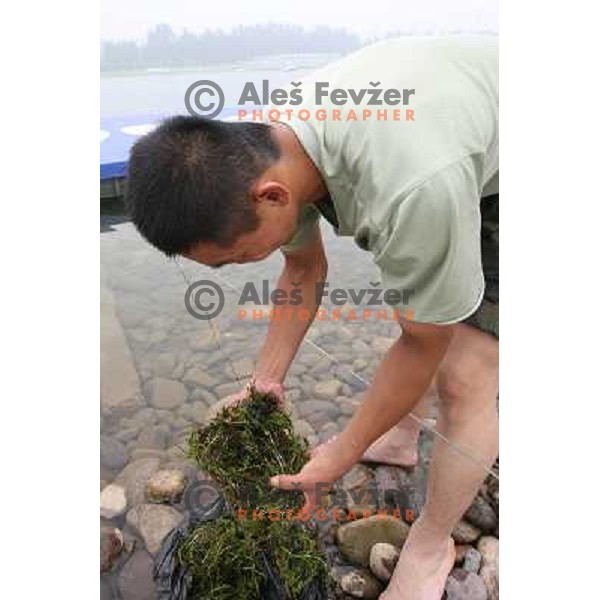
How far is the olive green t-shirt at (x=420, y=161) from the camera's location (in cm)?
68

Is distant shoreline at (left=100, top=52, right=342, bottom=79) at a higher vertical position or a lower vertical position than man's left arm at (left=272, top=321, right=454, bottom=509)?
higher

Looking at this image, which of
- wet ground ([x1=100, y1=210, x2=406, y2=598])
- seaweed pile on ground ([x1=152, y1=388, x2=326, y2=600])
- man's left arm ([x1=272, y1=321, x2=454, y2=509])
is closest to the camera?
man's left arm ([x1=272, y1=321, x2=454, y2=509])

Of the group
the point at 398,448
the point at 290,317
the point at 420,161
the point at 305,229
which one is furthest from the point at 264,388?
the point at 420,161

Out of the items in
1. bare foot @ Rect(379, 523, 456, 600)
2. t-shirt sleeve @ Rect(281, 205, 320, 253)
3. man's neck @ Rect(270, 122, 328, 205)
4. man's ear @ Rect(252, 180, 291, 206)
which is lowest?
bare foot @ Rect(379, 523, 456, 600)

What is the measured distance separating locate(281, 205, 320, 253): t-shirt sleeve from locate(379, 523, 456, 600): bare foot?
484mm

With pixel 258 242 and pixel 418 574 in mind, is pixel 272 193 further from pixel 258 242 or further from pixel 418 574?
pixel 418 574

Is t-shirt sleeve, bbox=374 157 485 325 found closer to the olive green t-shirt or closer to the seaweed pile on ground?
the olive green t-shirt

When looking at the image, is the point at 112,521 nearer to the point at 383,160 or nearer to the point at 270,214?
the point at 270,214

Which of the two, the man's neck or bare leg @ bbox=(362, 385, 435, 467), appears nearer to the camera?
the man's neck

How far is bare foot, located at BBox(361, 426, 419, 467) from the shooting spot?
1.23m

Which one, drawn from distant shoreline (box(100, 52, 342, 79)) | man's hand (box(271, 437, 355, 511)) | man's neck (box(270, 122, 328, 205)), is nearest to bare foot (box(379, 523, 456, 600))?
man's hand (box(271, 437, 355, 511))

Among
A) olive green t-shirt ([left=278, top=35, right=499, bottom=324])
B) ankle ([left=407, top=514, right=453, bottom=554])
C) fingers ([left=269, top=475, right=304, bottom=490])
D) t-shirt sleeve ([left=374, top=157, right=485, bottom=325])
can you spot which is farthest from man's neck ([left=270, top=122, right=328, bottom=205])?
ankle ([left=407, top=514, right=453, bottom=554])

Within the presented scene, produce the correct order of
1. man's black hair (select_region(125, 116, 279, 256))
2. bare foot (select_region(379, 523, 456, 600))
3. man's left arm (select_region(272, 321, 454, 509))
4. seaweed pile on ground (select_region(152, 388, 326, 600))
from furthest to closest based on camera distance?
bare foot (select_region(379, 523, 456, 600)), seaweed pile on ground (select_region(152, 388, 326, 600)), man's left arm (select_region(272, 321, 454, 509)), man's black hair (select_region(125, 116, 279, 256))

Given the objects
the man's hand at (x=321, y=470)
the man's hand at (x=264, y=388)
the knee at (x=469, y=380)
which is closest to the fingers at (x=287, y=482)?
the man's hand at (x=321, y=470)
